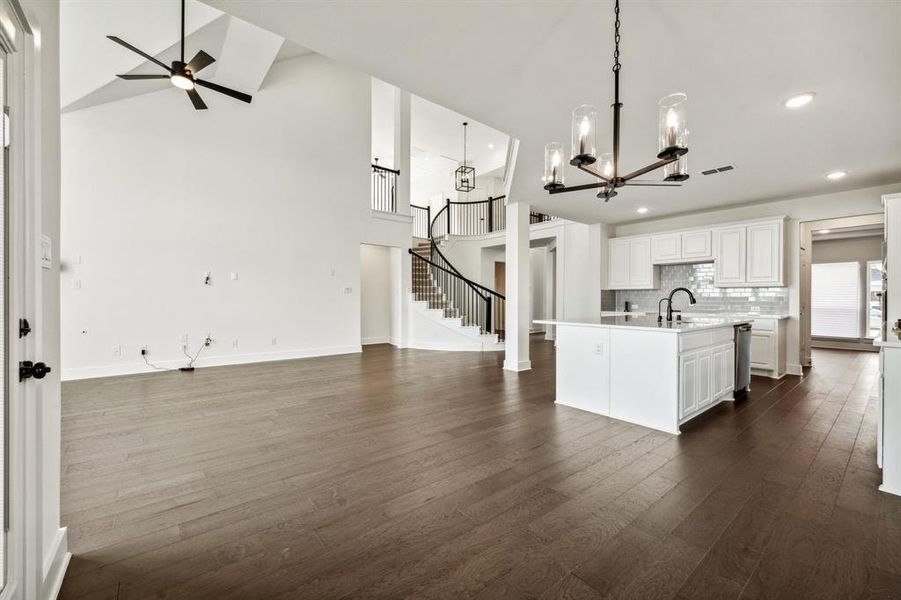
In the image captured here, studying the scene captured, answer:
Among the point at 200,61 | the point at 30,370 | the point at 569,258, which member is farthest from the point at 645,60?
the point at 569,258

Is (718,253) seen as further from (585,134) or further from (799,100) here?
(585,134)

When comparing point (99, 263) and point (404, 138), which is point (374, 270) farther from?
point (99, 263)

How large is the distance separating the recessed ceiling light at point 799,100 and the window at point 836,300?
8234mm

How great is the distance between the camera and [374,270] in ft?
30.5

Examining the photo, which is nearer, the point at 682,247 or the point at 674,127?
the point at 674,127

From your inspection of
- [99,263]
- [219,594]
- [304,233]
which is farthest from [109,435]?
[304,233]

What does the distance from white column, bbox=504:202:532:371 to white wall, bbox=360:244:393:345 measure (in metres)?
4.19

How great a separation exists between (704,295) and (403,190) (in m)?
6.47

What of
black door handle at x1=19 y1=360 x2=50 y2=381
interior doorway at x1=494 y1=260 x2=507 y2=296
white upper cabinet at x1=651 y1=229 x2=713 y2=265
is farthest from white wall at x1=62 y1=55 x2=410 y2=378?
white upper cabinet at x1=651 y1=229 x2=713 y2=265

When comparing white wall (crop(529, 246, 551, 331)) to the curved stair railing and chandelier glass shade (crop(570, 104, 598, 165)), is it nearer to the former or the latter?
the curved stair railing

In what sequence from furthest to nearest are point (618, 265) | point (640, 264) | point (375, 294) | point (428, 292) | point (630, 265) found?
point (375, 294) < point (428, 292) < point (618, 265) < point (630, 265) < point (640, 264)

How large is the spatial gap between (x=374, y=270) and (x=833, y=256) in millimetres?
10739

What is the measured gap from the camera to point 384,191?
880cm

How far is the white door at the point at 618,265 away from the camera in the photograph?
7191mm
